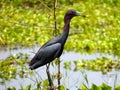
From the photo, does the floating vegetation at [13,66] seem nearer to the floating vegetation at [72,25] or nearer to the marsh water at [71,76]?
the marsh water at [71,76]

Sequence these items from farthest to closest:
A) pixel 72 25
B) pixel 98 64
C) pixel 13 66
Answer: pixel 72 25, pixel 98 64, pixel 13 66

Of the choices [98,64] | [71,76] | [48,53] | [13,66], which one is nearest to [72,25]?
[98,64]

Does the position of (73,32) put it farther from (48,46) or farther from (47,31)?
(48,46)

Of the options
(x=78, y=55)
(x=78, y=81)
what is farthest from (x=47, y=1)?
(x=78, y=81)

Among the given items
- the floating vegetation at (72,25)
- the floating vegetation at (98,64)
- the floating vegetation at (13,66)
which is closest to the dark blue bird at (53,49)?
the floating vegetation at (13,66)

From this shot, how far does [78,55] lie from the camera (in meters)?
10.9

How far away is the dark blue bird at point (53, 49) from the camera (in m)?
5.10

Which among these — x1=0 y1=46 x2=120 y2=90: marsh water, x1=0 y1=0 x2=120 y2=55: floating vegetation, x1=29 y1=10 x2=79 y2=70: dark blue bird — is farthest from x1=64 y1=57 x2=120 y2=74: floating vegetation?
x1=29 y1=10 x2=79 y2=70: dark blue bird

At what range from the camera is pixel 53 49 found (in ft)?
17.0

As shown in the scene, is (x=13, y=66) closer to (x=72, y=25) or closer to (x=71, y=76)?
(x=71, y=76)

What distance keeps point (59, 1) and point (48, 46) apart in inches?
452

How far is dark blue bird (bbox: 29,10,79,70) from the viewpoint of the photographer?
5.10 meters

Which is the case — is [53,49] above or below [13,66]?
above

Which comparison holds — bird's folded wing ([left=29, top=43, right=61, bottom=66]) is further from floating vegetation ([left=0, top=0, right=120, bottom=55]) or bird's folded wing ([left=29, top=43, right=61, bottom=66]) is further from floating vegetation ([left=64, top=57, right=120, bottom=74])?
floating vegetation ([left=0, top=0, right=120, bottom=55])
